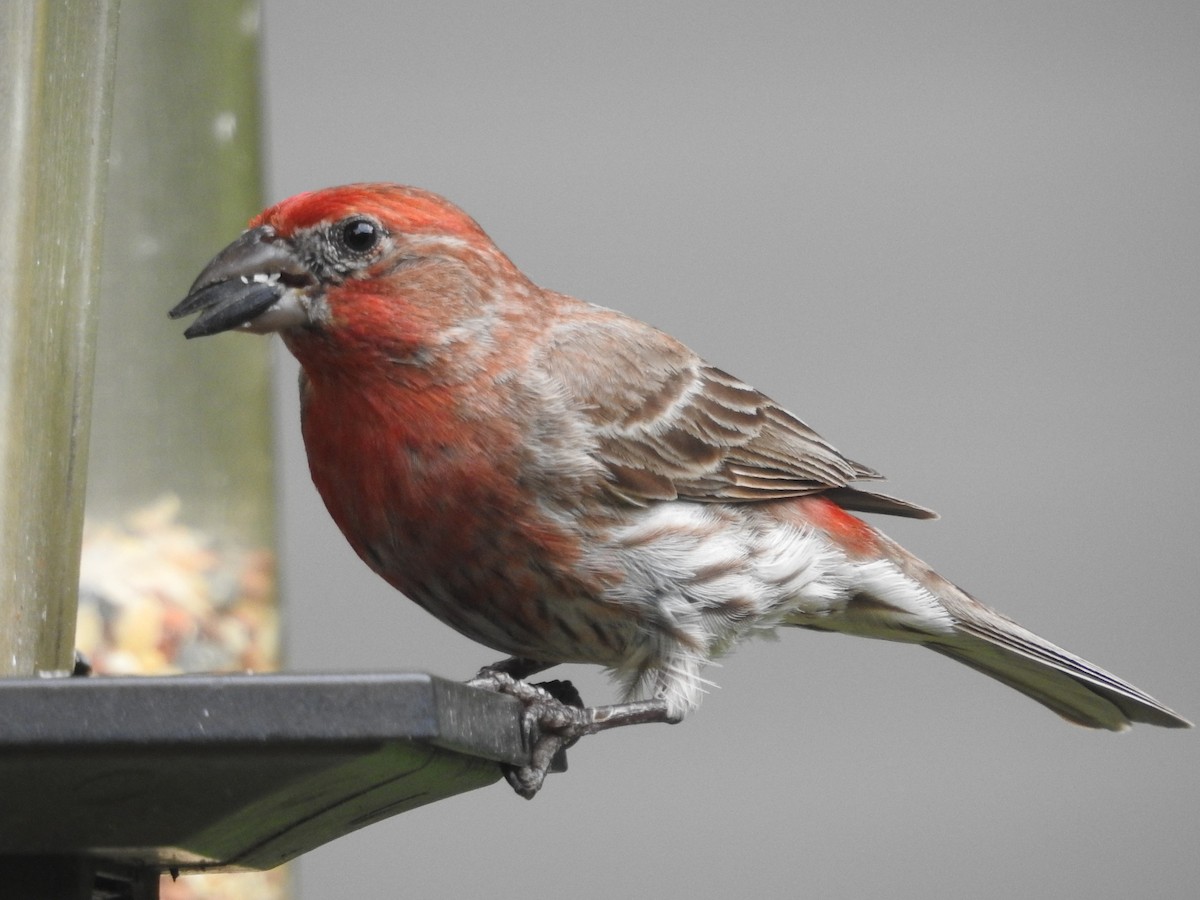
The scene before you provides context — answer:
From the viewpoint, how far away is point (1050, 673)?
4051 millimetres

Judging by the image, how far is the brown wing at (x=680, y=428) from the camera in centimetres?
334

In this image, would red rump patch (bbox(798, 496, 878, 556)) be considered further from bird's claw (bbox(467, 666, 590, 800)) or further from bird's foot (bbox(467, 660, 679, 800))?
bird's claw (bbox(467, 666, 590, 800))

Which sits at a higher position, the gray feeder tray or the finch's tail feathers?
the finch's tail feathers

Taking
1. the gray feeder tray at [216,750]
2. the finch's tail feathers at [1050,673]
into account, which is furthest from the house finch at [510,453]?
the gray feeder tray at [216,750]

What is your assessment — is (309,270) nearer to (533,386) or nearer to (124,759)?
(533,386)

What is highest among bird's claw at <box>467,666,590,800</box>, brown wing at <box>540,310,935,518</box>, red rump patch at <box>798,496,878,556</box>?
brown wing at <box>540,310,935,518</box>

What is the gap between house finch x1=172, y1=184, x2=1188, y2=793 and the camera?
9.82 ft

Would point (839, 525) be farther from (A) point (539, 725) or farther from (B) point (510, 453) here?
(A) point (539, 725)

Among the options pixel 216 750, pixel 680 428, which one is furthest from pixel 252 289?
pixel 216 750

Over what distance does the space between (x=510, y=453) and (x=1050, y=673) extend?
173cm

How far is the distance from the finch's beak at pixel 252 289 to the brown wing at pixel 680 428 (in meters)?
0.55

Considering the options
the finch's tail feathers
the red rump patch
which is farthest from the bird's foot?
the finch's tail feathers

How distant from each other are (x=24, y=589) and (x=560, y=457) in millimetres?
1091

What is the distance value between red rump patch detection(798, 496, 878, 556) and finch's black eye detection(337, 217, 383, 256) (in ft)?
4.24
